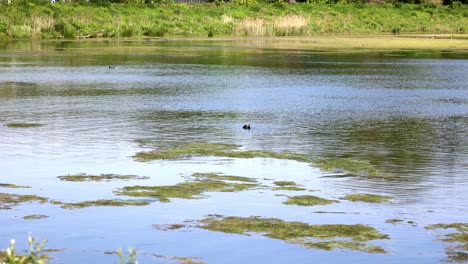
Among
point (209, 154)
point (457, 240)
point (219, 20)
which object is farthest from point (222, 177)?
point (219, 20)

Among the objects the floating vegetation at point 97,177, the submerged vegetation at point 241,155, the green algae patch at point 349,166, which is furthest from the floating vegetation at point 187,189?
the submerged vegetation at point 241,155

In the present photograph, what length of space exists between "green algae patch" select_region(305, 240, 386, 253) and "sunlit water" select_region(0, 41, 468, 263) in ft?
0.46

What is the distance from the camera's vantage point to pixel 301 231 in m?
12.0

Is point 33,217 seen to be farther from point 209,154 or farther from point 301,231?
point 209,154

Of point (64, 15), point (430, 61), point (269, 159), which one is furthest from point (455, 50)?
point (269, 159)

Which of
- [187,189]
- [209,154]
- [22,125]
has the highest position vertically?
[187,189]

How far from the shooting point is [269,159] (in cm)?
1748

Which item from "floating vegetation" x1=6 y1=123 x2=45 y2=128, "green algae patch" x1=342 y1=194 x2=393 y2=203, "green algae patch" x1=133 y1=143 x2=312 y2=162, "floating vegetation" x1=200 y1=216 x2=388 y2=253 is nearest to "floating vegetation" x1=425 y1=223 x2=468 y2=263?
"floating vegetation" x1=200 y1=216 x2=388 y2=253

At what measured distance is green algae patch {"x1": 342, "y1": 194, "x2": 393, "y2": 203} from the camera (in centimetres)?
1391

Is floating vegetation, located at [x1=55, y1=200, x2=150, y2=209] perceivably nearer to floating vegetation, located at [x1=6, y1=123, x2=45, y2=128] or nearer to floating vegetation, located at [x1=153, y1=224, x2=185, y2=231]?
floating vegetation, located at [x1=153, y1=224, x2=185, y2=231]

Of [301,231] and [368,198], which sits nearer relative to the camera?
[301,231]

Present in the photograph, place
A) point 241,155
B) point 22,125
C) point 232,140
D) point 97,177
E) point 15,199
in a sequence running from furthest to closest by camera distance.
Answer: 1. point 22,125
2. point 232,140
3. point 241,155
4. point 97,177
5. point 15,199

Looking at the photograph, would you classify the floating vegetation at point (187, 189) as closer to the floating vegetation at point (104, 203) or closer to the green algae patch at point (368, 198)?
the floating vegetation at point (104, 203)

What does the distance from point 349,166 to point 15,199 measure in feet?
18.1
